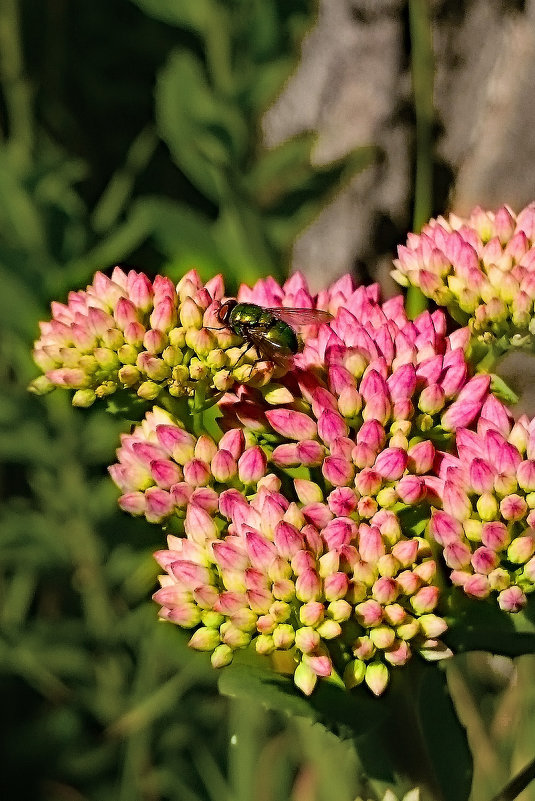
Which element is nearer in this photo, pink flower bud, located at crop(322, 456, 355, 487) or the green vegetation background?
pink flower bud, located at crop(322, 456, 355, 487)

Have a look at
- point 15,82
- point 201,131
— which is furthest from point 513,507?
point 15,82

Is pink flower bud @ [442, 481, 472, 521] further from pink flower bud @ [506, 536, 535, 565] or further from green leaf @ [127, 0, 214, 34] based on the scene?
green leaf @ [127, 0, 214, 34]

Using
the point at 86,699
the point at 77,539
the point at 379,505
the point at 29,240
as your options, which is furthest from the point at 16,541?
the point at 379,505

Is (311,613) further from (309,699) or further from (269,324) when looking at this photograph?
(269,324)

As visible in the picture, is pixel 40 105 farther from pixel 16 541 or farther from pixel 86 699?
pixel 86 699

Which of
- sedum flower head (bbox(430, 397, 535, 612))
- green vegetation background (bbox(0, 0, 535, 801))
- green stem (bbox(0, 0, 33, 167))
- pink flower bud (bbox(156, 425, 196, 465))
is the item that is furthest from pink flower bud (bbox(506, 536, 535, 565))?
green stem (bbox(0, 0, 33, 167))

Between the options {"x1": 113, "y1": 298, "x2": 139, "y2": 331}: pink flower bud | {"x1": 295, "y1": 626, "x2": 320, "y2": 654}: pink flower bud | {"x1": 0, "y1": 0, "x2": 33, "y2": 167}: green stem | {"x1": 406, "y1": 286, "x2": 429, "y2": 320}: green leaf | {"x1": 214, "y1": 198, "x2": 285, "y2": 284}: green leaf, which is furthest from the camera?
{"x1": 0, "y1": 0, "x2": 33, "y2": 167}: green stem

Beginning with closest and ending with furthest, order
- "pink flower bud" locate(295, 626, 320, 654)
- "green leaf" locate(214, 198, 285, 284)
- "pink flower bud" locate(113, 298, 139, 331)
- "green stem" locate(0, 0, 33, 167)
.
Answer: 1. "pink flower bud" locate(295, 626, 320, 654)
2. "pink flower bud" locate(113, 298, 139, 331)
3. "green leaf" locate(214, 198, 285, 284)
4. "green stem" locate(0, 0, 33, 167)
